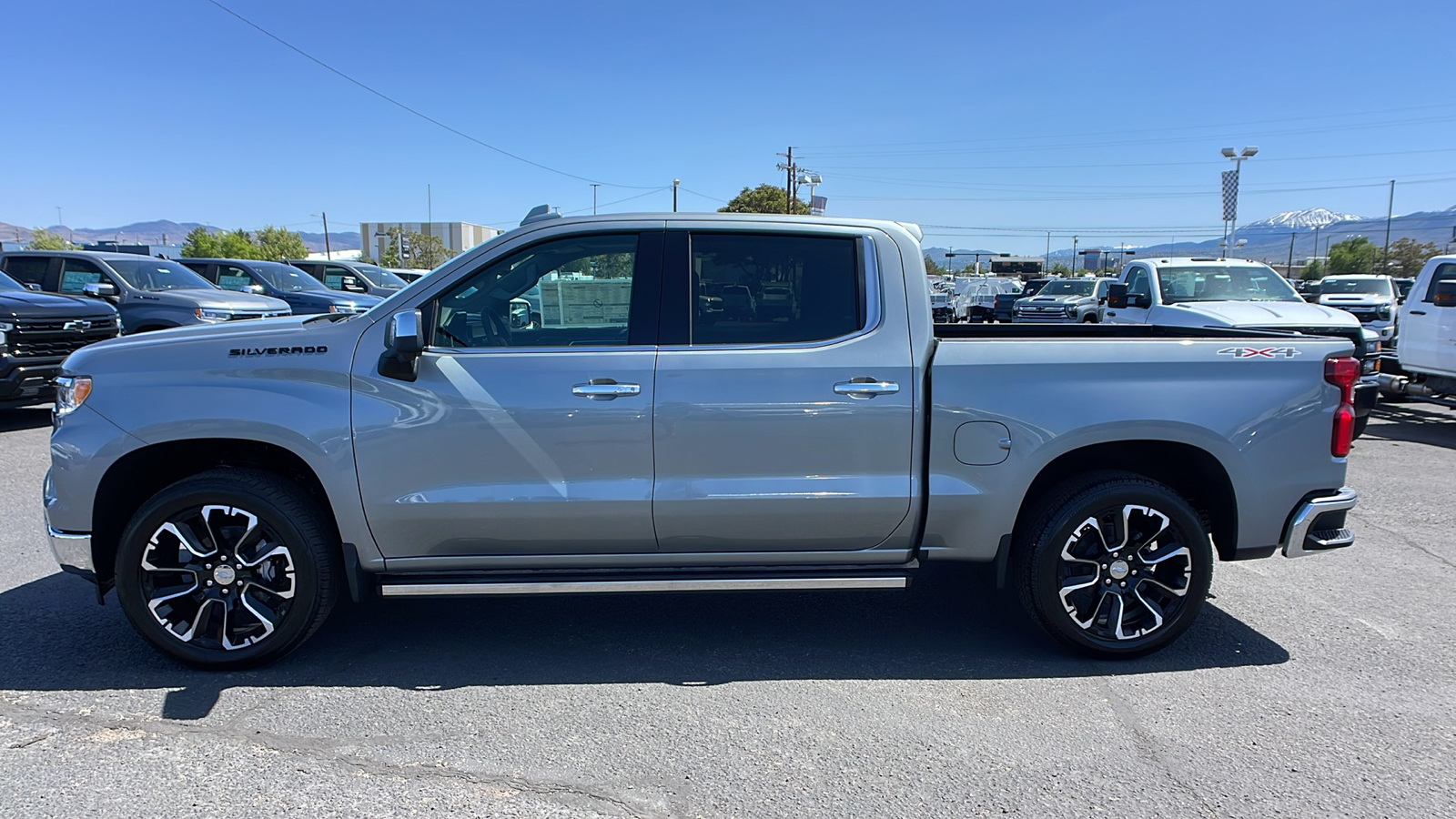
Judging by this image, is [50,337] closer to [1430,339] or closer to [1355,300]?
[1430,339]

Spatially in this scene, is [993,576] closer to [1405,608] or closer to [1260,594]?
[1260,594]

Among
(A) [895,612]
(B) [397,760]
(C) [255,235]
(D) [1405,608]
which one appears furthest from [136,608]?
(C) [255,235]

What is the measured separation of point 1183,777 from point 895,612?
5.70 ft

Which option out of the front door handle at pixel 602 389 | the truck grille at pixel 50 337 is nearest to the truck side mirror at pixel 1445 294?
the front door handle at pixel 602 389

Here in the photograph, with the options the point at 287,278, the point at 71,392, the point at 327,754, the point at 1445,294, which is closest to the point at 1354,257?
the point at 1445,294

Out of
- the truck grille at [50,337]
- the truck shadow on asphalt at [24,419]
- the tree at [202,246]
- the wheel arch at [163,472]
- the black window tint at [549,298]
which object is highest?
the tree at [202,246]

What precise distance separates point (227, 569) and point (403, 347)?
1.21m

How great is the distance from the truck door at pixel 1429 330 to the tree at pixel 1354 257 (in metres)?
56.6

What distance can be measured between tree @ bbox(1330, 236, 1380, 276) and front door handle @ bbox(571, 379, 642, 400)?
6737 centimetres

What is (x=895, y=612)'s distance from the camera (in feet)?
15.6

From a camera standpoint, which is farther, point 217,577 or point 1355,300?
point 1355,300

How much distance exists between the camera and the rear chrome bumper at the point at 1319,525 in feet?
13.4

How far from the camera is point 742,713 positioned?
3.63 m

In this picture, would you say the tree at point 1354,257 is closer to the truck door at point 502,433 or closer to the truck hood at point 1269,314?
the truck hood at point 1269,314
